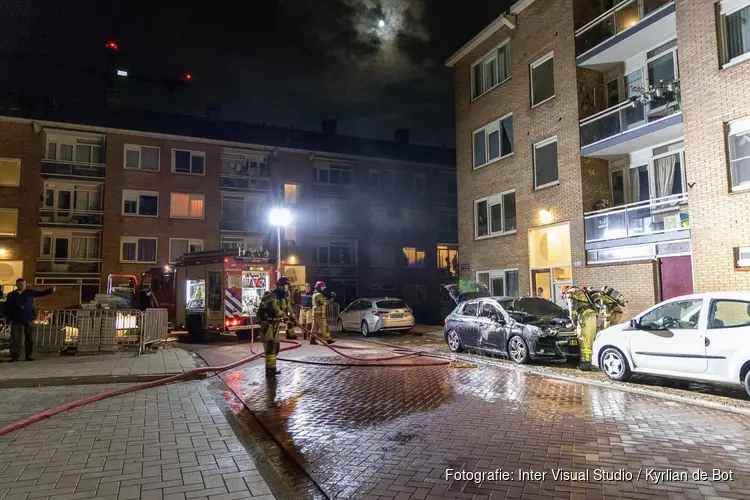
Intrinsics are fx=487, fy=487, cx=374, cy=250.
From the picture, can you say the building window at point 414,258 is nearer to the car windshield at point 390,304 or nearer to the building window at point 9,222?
Answer: the car windshield at point 390,304

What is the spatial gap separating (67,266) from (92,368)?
2225 centimetres

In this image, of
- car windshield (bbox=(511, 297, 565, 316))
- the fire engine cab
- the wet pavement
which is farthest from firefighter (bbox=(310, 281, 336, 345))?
the wet pavement

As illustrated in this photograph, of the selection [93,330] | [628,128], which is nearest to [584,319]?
[628,128]

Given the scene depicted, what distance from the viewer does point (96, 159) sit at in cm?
2980

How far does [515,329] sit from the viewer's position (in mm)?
11102

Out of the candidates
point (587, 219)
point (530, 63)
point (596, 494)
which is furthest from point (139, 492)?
point (530, 63)

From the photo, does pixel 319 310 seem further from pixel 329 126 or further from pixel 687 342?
pixel 329 126

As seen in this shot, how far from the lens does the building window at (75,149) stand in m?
29.1

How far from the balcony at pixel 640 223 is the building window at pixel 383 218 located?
855 inches

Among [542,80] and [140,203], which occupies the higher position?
[542,80]

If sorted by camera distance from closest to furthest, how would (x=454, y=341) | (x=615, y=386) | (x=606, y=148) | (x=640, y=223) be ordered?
(x=615, y=386), (x=454, y=341), (x=640, y=223), (x=606, y=148)

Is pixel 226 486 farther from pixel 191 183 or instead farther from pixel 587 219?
pixel 191 183

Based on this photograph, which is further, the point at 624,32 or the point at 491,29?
the point at 491,29

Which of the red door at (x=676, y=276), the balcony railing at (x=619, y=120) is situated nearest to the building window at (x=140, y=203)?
the balcony railing at (x=619, y=120)
